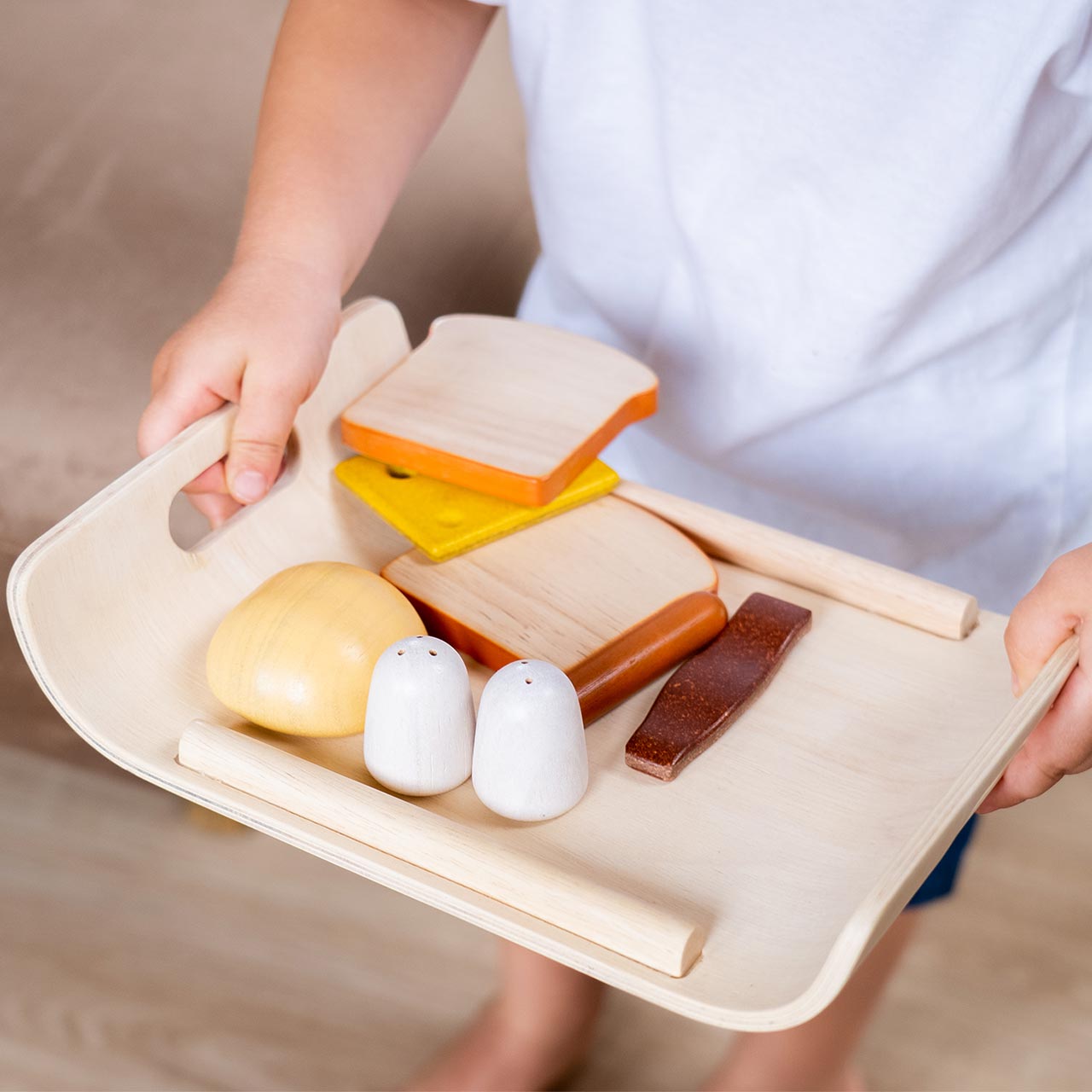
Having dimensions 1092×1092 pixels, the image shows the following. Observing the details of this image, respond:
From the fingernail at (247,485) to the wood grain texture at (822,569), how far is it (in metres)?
0.15

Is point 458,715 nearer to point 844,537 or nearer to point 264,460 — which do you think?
point 264,460

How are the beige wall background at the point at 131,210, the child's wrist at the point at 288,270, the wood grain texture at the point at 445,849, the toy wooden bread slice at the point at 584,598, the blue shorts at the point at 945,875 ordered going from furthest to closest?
1. the beige wall background at the point at 131,210
2. the blue shorts at the point at 945,875
3. the child's wrist at the point at 288,270
4. the toy wooden bread slice at the point at 584,598
5. the wood grain texture at the point at 445,849

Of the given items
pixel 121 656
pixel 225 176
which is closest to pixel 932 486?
pixel 121 656

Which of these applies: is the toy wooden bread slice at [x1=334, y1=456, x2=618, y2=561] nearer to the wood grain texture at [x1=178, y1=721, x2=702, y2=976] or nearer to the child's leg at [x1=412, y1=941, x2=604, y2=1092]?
the wood grain texture at [x1=178, y1=721, x2=702, y2=976]

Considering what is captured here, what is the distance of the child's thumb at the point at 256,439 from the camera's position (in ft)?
1.59

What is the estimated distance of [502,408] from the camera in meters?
0.53

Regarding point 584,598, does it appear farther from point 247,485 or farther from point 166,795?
point 166,795

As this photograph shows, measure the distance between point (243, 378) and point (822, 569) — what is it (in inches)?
9.7

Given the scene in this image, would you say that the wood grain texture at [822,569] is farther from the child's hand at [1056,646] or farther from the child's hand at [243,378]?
the child's hand at [243,378]

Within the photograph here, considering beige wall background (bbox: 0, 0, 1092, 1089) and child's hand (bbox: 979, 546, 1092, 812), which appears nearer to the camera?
child's hand (bbox: 979, 546, 1092, 812)

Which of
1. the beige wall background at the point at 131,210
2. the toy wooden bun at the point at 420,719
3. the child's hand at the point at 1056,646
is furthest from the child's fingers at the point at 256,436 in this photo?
the beige wall background at the point at 131,210

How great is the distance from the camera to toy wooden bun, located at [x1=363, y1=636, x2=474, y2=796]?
388mm

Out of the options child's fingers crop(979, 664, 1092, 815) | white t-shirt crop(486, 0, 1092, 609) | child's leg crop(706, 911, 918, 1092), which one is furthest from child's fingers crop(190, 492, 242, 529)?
child's leg crop(706, 911, 918, 1092)

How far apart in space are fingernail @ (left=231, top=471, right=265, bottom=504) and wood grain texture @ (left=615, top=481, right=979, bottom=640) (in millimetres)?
150
